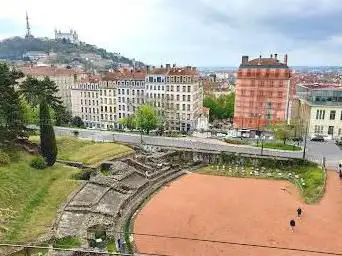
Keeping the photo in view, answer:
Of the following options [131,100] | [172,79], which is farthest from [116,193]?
[131,100]

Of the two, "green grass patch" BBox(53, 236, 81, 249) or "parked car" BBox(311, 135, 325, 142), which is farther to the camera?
"parked car" BBox(311, 135, 325, 142)

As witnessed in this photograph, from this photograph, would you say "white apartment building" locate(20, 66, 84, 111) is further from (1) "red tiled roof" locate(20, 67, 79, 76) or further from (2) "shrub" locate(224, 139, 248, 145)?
(2) "shrub" locate(224, 139, 248, 145)

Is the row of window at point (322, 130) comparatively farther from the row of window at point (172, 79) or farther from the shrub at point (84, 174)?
the shrub at point (84, 174)

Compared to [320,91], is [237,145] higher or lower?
lower

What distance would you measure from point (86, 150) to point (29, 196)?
17.5 meters

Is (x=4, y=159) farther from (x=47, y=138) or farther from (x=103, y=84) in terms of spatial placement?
(x=103, y=84)

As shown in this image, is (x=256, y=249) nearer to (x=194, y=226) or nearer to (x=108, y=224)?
(x=194, y=226)

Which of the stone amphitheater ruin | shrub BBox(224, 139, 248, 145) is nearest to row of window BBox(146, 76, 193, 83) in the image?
shrub BBox(224, 139, 248, 145)

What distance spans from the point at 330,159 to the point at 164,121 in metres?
37.7

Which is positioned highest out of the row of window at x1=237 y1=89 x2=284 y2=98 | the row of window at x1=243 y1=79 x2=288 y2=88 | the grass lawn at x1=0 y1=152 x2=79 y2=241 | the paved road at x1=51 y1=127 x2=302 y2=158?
the row of window at x1=243 y1=79 x2=288 y2=88

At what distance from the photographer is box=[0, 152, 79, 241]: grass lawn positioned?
1077 inches

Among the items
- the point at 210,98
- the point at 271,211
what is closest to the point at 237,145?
the point at 271,211

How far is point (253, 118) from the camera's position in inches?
3120

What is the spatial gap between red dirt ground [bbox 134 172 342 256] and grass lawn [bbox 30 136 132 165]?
10.5 m
